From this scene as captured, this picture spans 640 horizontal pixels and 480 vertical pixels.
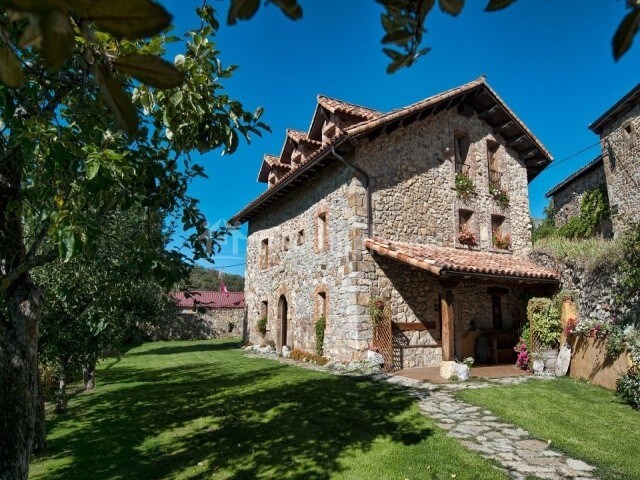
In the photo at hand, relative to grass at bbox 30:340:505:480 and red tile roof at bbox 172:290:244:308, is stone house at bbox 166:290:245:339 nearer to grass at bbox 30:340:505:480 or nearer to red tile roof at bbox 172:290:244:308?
red tile roof at bbox 172:290:244:308

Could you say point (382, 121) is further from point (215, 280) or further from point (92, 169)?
point (215, 280)

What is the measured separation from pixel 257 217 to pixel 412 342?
32.1ft

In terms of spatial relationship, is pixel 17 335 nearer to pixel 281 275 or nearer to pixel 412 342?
pixel 412 342

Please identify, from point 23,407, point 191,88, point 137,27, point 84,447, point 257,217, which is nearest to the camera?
point 137,27

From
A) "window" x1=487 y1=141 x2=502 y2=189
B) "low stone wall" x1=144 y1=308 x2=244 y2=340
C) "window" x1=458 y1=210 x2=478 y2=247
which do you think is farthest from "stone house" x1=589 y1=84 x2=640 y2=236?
"low stone wall" x1=144 y1=308 x2=244 y2=340

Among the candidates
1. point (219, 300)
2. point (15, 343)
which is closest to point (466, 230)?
point (15, 343)

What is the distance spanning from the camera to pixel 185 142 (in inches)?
137

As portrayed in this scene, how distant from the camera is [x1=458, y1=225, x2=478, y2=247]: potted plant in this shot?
42.9 feet

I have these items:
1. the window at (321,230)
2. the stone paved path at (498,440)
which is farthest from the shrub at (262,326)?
the stone paved path at (498,440)

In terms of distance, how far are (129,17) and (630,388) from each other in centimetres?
887

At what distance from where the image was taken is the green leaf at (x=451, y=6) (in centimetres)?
89

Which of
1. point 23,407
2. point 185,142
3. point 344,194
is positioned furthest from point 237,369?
point 185,142

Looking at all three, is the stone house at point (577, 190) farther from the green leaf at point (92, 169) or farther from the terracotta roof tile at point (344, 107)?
the green leaf at point (92, 169)

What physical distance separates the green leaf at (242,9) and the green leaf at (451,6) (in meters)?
0.40
